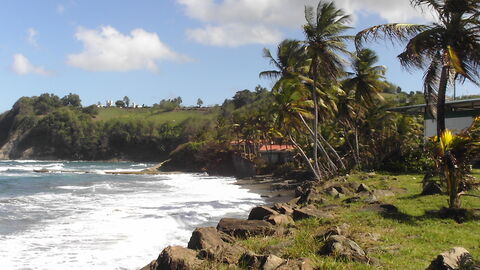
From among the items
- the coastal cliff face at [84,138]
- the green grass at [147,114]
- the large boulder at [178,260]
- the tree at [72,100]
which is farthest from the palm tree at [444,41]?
the tree at [72,100]

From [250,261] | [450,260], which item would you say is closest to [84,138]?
[250,261]

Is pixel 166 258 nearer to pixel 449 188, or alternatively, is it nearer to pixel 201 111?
pixel 449 188

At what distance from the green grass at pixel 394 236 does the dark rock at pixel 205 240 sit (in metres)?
0.59

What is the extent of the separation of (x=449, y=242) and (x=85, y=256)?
866 centimetres

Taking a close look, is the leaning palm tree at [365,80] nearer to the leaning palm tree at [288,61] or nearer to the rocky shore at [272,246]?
the leaning palm tree at [288,61]

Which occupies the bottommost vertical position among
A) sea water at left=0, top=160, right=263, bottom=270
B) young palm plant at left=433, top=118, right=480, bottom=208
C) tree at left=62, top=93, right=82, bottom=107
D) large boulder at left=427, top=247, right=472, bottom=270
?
sea water at left=0, top=160, right=263, bottom=270

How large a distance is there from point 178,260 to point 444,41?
1121cm

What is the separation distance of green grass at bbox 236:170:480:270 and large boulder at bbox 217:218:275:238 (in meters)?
0.59

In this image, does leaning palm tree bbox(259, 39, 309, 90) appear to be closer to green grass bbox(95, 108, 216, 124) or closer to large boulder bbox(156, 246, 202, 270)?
large boulder bbox(156, 246, 202, 270)

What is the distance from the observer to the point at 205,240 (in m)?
9.60

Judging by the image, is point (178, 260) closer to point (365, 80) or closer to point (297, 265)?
point (297, 265)

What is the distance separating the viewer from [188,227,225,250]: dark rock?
9.43m

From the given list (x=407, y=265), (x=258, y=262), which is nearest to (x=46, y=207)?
(x=258, y=262)

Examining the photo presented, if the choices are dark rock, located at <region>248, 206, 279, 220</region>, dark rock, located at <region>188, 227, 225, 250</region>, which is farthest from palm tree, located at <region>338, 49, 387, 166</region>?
dark rock, located at <region>188, 227, 225, 250</region>
